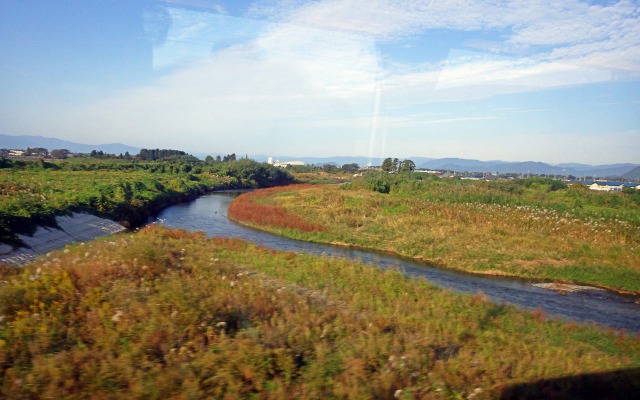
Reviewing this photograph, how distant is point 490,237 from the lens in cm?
1973

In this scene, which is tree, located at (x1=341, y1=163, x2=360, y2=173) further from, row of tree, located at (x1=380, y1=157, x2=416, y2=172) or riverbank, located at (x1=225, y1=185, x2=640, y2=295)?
riverbank, located at (x1=225, y1=185, x2=640, y2=295)

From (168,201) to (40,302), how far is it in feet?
101

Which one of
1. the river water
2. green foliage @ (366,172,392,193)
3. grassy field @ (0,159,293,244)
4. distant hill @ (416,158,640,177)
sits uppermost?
distant hill @ (416,158,640,177)

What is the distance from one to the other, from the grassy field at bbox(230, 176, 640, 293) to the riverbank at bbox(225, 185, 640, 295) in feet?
0.12

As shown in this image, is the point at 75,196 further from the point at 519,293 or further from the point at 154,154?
the point at 154,154

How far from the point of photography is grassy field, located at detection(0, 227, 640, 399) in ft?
13.7

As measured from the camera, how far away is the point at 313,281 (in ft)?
31.2

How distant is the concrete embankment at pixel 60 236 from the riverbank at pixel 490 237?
830 centimetres

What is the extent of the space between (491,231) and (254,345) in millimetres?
17907

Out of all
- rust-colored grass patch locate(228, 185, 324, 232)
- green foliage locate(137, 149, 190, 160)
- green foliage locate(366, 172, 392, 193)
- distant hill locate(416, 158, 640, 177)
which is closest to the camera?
rust-colored grass patch locate(228, 185, 324, 232)

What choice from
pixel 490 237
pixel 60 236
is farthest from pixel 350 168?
pixel 60 236

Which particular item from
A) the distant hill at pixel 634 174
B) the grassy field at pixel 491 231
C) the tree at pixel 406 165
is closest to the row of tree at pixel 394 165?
the tree at pixel 406 165

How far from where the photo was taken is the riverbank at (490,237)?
15859 millimetres

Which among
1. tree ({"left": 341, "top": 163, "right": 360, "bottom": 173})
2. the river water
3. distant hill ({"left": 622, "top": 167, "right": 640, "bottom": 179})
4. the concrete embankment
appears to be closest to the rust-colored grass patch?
the river water
